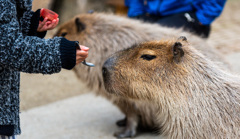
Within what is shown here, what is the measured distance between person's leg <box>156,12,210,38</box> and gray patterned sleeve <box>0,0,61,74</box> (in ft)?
8.20

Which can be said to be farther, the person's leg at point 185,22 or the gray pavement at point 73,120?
the person's leg at point 185,22

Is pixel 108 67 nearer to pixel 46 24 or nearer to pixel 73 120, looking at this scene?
pixel 46 24

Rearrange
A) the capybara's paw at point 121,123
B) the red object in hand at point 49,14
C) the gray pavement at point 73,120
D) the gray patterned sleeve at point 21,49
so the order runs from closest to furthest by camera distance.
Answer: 1. the gray patterned sleeve at point 21,49
2. the red object in hand at point 49,14
3. the gray pavement at point 73,120
4. the capybara's paw at point 121,123

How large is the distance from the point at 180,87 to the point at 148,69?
272 mm

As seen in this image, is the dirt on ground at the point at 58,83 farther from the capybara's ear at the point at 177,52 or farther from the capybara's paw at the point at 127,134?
the capybara's ear at the point at 177,52

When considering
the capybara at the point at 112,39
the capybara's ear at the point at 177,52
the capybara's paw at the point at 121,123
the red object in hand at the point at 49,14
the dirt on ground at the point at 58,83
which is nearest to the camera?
the red object in hand at the point at 49,14

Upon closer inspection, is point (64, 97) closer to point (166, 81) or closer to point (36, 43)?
point (166, 81)

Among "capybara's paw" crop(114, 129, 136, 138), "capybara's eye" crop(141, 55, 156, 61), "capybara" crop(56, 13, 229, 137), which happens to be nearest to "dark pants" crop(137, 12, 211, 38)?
"capybara" crop(56, 13, 229, 137)

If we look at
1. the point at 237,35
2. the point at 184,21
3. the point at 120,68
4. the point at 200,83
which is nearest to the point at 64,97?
the point at 184,21

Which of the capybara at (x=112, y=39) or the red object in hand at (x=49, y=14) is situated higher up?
the red object in hand at (x=49, y=14)

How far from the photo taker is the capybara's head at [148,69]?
2.24m

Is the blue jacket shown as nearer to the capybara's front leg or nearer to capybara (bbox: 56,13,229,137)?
capybara (bbox: 56,13,229,137)

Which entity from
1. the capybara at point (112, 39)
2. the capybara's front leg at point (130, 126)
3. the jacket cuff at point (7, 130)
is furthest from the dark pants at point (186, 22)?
the jacket cuff at point (7, 130)

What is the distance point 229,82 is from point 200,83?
0.74ft
